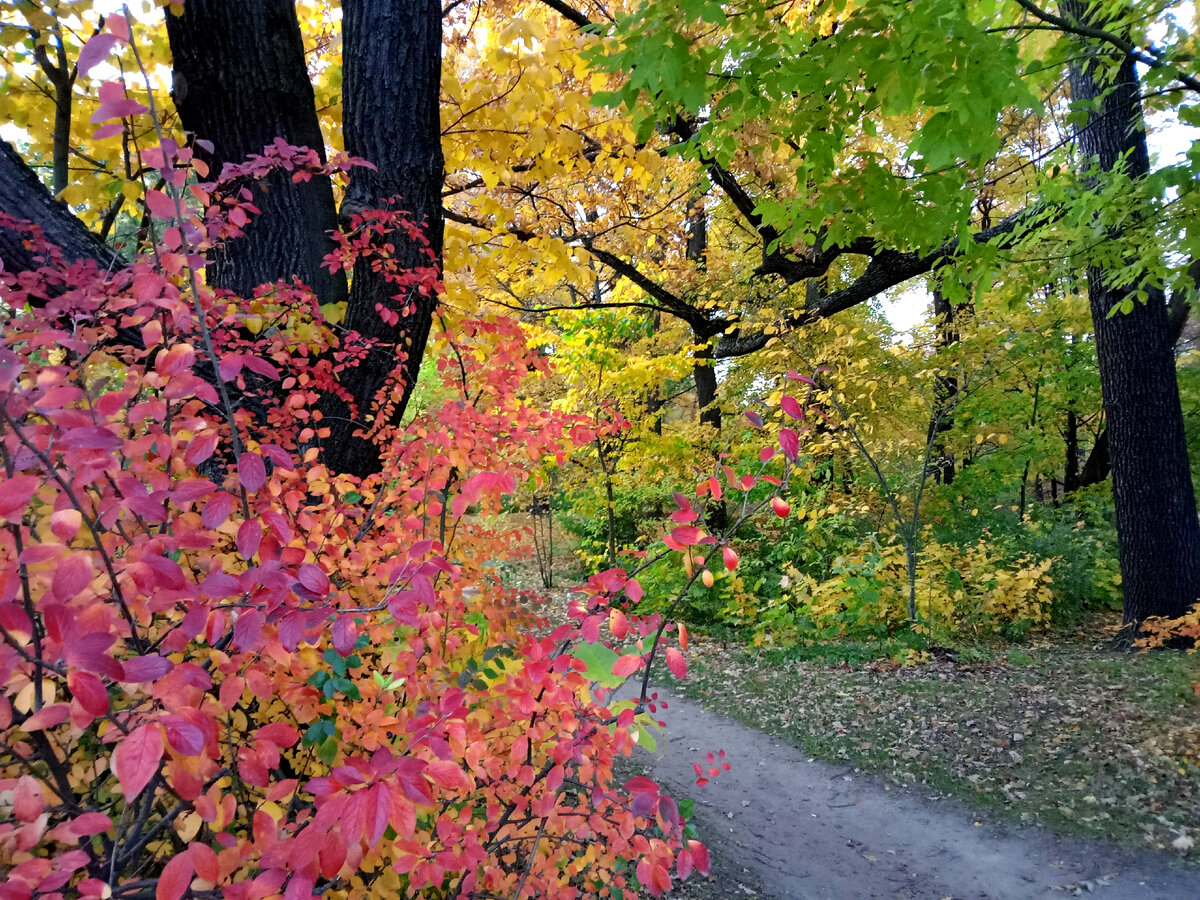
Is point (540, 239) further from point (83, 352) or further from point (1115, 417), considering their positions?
point (1115, 417)

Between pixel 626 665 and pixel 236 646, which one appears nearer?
pixel 236 646

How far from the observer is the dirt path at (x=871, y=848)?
3207mm

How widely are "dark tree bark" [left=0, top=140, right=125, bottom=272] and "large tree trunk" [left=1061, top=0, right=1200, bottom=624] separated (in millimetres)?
7476

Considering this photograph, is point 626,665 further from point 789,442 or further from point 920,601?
point 920,601

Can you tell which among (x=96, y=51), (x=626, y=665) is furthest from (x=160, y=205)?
(x=626, y=665)

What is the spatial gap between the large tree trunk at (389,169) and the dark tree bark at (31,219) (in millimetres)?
1026

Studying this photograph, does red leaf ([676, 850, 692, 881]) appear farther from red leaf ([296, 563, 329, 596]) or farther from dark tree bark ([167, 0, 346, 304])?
dark tree bark ([167, 0, 346, 304])

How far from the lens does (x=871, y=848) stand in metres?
3.63

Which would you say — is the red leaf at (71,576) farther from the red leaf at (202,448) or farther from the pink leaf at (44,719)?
the red leaf at (202,448)

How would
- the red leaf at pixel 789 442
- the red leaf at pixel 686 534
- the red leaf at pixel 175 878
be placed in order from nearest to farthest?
1. the red leaf at pixel 175 878
2. the red leaf at pixel 686 534
3. the red leaf at pixel 789 442

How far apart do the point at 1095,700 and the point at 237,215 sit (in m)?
6.46

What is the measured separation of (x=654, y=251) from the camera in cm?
890

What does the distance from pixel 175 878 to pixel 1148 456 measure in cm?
784

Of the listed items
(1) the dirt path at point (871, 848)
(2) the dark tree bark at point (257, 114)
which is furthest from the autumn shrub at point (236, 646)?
(1) the dirt path at point (871, 848)
